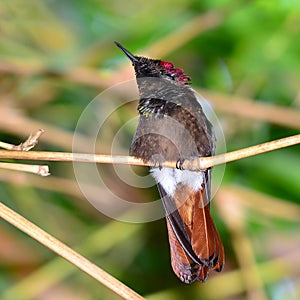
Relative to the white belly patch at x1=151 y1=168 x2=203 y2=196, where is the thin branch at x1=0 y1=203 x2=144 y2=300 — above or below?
below

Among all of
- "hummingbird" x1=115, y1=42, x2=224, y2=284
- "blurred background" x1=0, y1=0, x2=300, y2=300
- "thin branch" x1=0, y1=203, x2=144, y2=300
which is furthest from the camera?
"blurred background" x1=0, y1=0, x2=300, y2=300

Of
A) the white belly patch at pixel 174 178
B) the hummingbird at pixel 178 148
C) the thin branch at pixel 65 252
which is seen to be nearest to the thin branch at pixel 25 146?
the thin branch at pixel 65 252

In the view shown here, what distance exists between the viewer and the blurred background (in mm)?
2420

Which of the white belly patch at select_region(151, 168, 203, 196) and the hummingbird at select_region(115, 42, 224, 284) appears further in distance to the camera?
the white belly patch at select_region(151, 168, 203, 196)

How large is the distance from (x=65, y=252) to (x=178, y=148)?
70cm

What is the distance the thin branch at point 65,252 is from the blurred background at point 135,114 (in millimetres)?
1149

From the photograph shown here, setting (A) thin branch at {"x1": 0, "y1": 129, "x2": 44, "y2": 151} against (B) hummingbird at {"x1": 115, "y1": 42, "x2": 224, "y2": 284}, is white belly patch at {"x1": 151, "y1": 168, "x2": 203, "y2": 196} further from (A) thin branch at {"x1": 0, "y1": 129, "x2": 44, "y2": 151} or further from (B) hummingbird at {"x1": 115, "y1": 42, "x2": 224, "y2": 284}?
(A) thin branch at {"x1": 0, "y1": 129, "x2": 44, "y2": 151}

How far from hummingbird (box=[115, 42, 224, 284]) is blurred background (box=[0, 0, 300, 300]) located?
0.37 m

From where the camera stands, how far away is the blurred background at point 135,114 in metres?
2.42

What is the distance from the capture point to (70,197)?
290 centimetres

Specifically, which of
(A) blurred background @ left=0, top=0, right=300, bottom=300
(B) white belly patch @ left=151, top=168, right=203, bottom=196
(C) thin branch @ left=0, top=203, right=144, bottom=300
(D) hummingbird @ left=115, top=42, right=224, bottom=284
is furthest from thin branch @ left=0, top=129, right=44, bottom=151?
(A) blurred background @ left=0, top=0, right=300, bottom=300

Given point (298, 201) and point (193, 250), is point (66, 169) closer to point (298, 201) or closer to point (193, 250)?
point (298, 201)

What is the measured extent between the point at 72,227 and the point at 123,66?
2.56ft

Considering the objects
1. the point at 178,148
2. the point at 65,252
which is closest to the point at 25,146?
the point at 65,252
